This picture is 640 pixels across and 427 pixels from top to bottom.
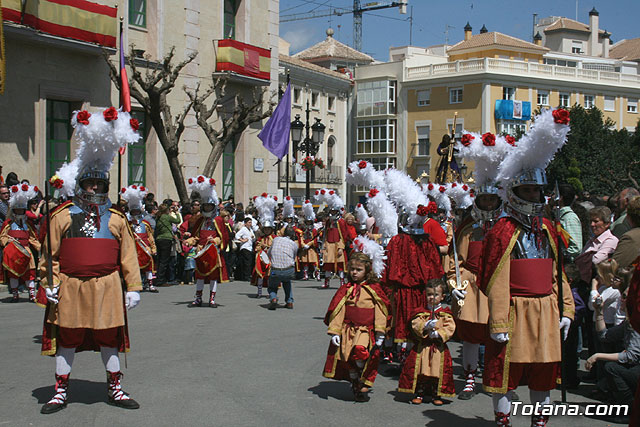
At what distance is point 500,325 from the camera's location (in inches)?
236

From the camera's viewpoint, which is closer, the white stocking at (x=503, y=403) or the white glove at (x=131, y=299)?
the white stocking at (x=503, y=403)

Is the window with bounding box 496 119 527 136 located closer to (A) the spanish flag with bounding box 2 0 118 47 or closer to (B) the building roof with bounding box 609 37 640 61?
(B) the building roof with bounding box 609 37 640 61

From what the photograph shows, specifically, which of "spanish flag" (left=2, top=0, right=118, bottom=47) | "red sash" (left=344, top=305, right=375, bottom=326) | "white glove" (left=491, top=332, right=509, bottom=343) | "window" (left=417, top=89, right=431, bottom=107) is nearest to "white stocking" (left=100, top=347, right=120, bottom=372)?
"red sash" (left=344, top=305, right=375, bottom=326)

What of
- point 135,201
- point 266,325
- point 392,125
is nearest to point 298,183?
point 392,125

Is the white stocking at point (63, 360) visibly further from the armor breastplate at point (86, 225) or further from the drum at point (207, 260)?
the drum at point (207, 260)

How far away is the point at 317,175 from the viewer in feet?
186

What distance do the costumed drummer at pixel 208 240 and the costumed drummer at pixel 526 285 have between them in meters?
8.42

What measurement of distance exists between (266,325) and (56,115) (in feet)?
44.4

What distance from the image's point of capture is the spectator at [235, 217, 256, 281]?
19828 mm

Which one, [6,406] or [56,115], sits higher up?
[56,115]

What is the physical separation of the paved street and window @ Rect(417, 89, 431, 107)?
5170 centimetres

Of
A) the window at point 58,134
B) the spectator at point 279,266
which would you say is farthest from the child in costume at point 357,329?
the window at point 58,134

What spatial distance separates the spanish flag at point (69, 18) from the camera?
20.3m

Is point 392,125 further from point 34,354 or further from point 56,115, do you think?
point 34,354
